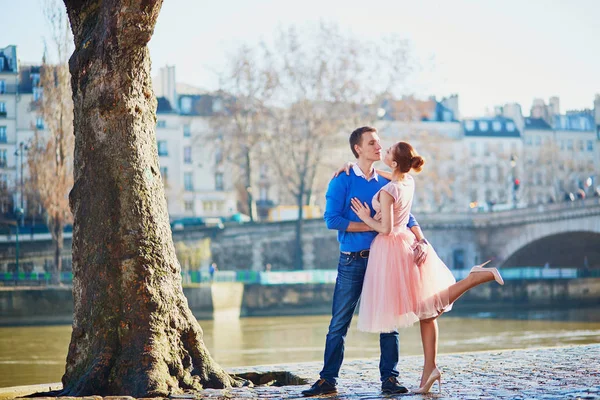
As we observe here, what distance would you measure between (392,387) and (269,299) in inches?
1306


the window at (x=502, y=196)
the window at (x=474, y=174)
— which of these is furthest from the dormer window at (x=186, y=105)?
the window at (x=502, y=196)

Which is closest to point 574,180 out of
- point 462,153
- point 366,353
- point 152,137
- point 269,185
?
point 462,153

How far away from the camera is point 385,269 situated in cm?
727

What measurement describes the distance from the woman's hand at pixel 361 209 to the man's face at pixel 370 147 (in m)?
0.33

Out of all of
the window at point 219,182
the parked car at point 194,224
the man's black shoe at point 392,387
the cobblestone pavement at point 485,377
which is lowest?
the cobblestone pavement at point 485,377

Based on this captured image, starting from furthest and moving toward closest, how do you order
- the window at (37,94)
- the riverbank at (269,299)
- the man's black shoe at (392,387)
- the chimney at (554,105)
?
1. the chimney at (554,105)
2. the window at (37,94)
3. the riverbank at (269,299)
4. the man's black shoe at (392,387)

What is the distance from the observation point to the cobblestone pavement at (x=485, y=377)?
6.92 meters

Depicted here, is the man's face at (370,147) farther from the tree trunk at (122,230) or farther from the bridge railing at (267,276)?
the bridge railing at (267,276)

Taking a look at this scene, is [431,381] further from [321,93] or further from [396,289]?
[321,93]

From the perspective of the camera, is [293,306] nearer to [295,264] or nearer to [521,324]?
[295,264]

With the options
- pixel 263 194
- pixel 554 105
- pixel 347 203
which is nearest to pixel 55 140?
pixel 347 203

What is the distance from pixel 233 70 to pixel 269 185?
20.8 meters

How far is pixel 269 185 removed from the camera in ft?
224

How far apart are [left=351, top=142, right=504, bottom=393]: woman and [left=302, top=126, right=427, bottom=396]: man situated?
11 centimetres
